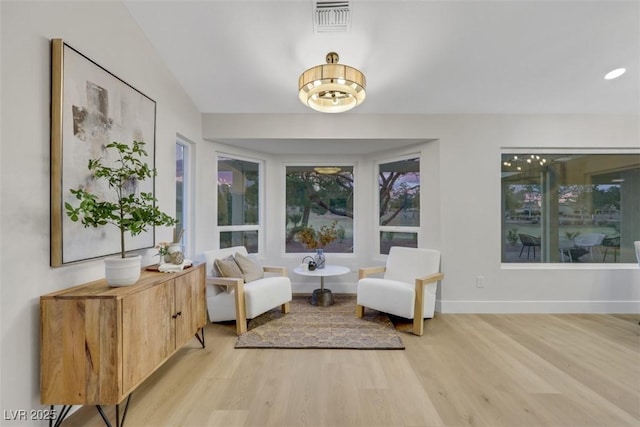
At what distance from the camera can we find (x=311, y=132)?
3514 mm

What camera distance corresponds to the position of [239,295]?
2.78 metres

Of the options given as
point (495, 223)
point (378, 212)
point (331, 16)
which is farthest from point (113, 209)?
point (495, 223)

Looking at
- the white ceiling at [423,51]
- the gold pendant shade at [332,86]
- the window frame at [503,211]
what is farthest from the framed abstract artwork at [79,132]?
the window frame at [503,211]

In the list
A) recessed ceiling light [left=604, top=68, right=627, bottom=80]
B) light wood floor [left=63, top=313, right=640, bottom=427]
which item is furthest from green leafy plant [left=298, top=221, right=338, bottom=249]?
recessed ceiling light [left=604, top=68, right=627, bottom=80]

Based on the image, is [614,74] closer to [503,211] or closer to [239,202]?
[503,211]

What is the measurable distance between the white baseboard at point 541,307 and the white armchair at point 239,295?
2.12 metres

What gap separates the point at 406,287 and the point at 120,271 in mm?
2563

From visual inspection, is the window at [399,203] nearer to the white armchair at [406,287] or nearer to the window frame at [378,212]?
the window frame at [378,212]

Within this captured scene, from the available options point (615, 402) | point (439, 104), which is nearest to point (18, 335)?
point (615, 402)

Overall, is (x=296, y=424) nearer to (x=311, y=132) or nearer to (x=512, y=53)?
(x=311, y=132)

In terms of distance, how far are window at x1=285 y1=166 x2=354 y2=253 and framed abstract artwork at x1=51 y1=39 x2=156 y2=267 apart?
98.2 inches

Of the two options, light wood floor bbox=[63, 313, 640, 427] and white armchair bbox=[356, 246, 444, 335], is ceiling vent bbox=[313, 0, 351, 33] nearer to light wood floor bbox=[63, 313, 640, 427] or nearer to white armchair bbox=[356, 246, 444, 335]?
white armchair bbox=[356, 246, 444, 335]

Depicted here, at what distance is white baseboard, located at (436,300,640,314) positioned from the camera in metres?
3.42

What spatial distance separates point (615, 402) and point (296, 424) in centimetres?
216
